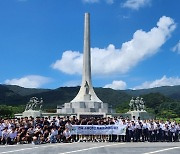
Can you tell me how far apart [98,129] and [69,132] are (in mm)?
1659

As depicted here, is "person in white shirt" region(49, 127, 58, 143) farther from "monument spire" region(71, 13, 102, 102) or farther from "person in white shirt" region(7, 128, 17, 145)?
"monument spire" region(71, 13, 102, 102)

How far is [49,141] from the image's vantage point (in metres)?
18.9

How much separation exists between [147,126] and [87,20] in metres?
35.6

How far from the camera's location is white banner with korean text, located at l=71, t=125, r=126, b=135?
1989cm

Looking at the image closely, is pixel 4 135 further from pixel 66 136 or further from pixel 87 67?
pixel 87 67

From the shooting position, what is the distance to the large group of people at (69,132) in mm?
18641

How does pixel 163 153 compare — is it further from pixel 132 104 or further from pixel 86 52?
pixel 86 52

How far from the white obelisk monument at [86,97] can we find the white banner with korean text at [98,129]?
27520 millimetres

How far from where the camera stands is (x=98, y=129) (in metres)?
20.1

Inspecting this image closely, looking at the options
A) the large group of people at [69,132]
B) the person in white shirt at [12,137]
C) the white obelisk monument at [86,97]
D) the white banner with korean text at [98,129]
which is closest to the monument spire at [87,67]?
the white obelisk monument at [86,97]

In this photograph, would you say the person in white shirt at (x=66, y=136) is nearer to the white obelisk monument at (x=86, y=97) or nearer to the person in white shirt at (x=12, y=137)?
the person in white shirt at (x=12, y=137)

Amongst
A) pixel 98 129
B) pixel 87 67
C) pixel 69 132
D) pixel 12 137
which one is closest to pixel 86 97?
pixel 87 67

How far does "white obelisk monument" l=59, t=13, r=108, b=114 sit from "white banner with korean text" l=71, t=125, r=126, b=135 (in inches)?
1083

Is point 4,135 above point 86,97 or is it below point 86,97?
below
